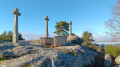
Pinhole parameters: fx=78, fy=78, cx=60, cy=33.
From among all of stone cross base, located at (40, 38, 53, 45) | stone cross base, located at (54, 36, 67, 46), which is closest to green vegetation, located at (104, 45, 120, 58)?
stone cross base, located at (54, 36, 67, 46)

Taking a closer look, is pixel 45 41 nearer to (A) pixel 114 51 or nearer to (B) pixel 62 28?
(A) pixel 114 51

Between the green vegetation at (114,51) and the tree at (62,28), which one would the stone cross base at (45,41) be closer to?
the green vegetation at (114,51)

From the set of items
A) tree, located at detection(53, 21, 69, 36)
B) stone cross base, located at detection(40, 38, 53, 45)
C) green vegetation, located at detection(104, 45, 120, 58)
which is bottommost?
green vegetation, located at detection(104, 45, 120, 58)

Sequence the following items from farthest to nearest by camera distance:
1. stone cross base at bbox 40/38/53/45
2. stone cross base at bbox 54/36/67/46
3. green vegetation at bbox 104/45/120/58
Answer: stone cross base at bbox 40/38/53/45
stone cross base at bbox 54/36/67/46
green vegetation at bbox 104/45/120/58

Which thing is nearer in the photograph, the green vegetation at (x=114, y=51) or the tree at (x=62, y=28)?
the green vegetation at (x=114, y=51)

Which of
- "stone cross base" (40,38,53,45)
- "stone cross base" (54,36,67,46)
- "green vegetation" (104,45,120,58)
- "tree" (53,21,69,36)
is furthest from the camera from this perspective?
"tree" (53,21,69,36)

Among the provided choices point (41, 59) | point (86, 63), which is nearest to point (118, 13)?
point (86, 63)

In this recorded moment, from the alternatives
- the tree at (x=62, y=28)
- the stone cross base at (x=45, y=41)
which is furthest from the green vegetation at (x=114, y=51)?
the tree at (x=62, y=28)

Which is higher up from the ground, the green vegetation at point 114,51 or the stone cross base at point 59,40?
the stone cross base at point 59,40

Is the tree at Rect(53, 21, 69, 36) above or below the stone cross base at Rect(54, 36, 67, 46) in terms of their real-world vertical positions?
above

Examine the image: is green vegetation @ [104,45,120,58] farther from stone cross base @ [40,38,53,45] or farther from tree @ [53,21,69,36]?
tree @ [53,21,69,36]

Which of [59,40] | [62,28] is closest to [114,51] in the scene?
[59,40]

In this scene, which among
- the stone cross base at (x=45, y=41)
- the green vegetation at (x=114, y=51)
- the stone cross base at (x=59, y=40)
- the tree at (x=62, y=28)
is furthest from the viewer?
the tree at (x=62, y=28)

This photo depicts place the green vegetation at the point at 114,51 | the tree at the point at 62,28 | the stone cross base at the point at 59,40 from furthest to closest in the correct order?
the tree at the point at 62,28, the stone cross base at the point at 59,40, the green vegetation at the point at 114,51
